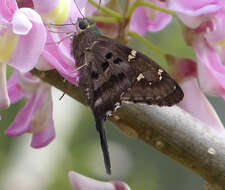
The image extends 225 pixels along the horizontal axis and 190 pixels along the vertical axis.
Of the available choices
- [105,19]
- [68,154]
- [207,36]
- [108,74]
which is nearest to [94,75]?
[108,74]

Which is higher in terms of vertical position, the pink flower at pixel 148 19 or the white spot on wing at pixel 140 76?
the white spot on wing at pixel 140 76

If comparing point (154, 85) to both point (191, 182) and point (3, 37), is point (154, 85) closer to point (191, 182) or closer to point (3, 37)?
point (3, 37)

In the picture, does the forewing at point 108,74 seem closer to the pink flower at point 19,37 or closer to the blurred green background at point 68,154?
the pink flower at point 19,37

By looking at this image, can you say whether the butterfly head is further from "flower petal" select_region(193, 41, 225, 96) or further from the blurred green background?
the blurred green background

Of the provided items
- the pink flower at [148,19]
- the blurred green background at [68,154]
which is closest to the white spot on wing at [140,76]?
the pink flower at [148,19]

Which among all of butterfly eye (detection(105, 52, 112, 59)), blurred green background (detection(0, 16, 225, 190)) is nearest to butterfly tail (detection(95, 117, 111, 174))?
butterfly eye (detection(105, 52, 112, 59))

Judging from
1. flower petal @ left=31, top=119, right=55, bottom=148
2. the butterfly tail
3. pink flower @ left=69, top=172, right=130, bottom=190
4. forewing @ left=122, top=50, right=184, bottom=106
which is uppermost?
forewing @ left=122, top=50, right=184, bottom=106
